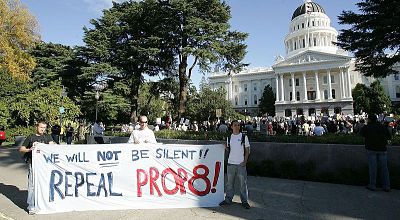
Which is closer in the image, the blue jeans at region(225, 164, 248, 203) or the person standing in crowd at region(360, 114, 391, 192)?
the blue jeans at region(225, 164, 248, 203)

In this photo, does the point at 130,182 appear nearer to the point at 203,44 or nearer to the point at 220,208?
the point at 220,208

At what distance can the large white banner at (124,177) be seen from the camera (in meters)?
6.84

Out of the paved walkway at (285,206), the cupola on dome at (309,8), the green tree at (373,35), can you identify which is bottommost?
the paved walkway at (285,206)

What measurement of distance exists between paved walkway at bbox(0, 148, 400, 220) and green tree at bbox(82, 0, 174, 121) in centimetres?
2414

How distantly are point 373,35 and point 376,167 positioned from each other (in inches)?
502

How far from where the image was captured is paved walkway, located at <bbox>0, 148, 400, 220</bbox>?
6340 mm

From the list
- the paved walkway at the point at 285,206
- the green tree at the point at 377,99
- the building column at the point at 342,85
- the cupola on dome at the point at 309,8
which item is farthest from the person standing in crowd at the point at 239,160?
the cupola on dome at the point at 309,8

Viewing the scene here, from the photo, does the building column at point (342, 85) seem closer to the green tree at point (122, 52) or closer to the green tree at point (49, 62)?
the green tree at point (122, 52)

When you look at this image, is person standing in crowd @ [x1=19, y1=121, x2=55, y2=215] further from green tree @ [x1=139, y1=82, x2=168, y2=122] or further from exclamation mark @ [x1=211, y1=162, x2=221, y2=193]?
green tree @ [x1=139, y1=82, x2=168, y2=122]

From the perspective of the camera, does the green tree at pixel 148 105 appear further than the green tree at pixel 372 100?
No

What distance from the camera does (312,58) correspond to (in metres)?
97.8

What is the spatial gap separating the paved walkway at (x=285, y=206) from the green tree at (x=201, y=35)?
18.8 meters

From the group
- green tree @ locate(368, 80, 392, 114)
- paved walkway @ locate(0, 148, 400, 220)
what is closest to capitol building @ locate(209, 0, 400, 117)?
green tree @ locate(368, 80, 392, 114)

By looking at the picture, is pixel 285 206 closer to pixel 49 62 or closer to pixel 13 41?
pixel 13 41
